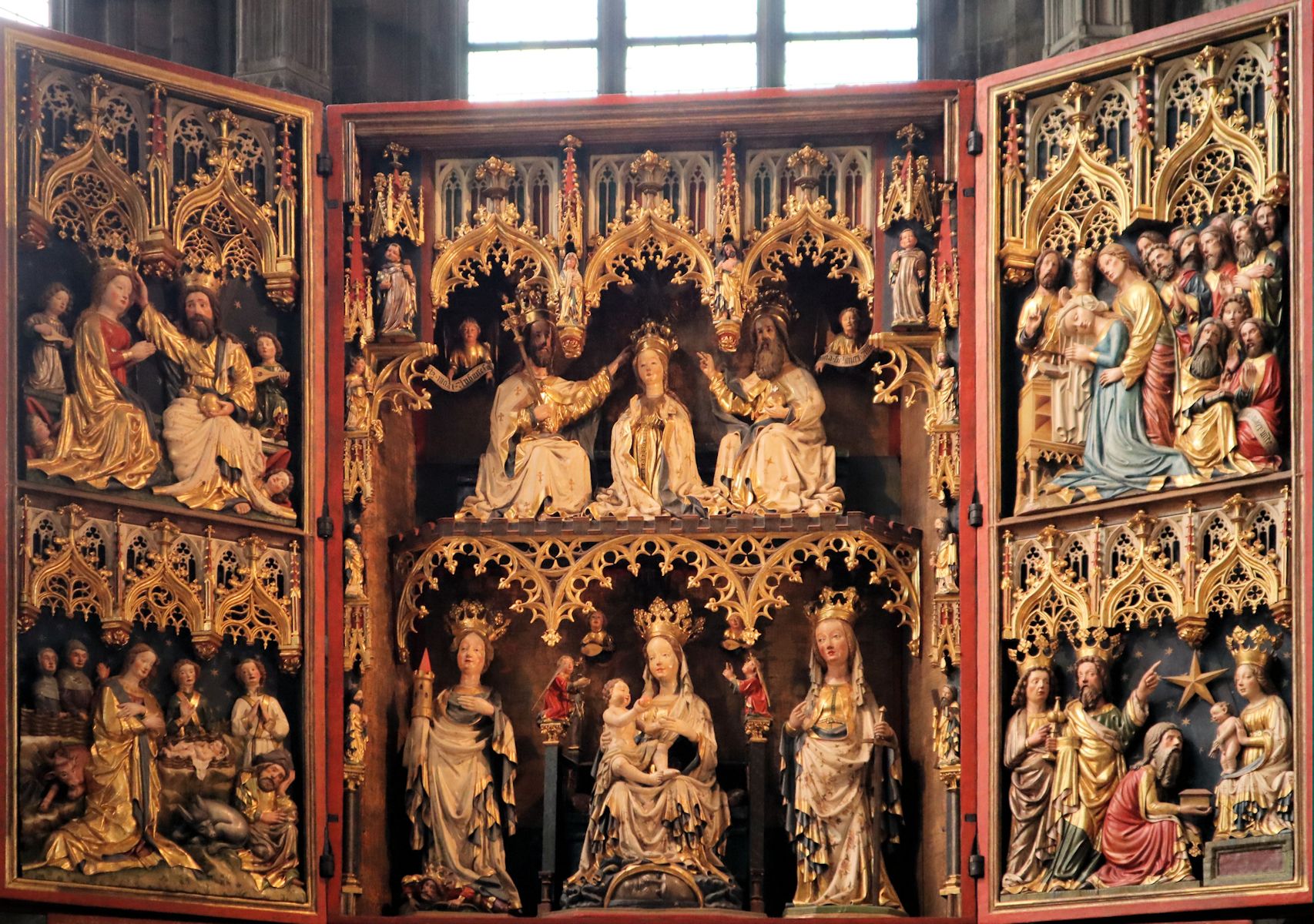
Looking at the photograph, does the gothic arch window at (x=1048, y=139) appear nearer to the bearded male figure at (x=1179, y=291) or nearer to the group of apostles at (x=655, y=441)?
the bearded male figure at (x=1179, y=291)

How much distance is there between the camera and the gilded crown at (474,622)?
60.1ft

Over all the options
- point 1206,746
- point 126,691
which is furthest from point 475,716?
point 1206,746

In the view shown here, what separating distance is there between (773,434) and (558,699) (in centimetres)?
220

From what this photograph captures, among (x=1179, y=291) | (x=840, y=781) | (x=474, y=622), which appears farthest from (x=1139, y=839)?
(x=474, y=622)

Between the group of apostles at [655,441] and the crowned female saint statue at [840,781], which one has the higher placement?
the group of apostles at [655,441]

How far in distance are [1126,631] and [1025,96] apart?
11.1ft

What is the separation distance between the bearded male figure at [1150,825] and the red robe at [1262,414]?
1.65 m

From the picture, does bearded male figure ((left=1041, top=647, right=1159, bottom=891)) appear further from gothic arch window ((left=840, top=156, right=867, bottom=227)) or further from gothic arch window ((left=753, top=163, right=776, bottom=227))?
gothic arch window ((left=753, top=163, right=776, bottom=227))

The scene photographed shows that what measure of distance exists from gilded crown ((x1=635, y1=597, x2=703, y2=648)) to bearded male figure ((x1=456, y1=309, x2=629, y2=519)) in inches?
30.8

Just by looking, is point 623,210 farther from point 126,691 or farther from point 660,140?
point 126,691

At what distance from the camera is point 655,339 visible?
18750mm

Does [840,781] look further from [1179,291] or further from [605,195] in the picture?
[605,195]

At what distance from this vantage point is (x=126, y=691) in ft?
55.2

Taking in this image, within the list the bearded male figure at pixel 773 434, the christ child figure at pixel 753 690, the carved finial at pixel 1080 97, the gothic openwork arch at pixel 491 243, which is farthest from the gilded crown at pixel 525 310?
the carved finial at pixel 1080 97
